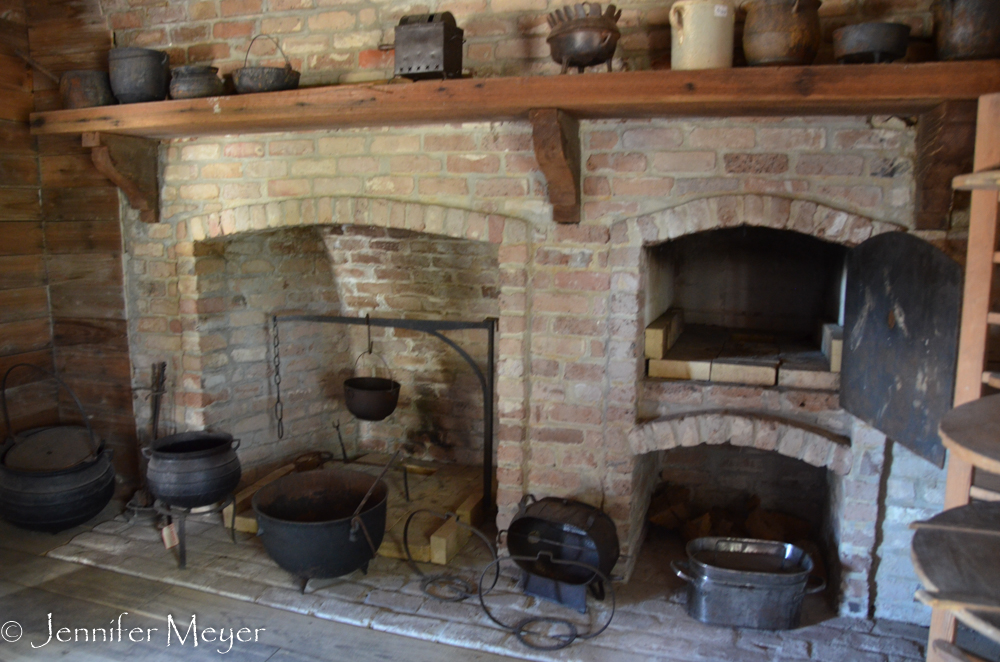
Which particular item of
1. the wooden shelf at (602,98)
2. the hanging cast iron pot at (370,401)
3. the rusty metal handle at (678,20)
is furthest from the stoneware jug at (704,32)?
the hanging cast iron pot at (370,401)

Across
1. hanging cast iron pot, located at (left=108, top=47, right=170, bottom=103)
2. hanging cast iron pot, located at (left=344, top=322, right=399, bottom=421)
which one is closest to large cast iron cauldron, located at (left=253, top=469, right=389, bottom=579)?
hanging cast iron pot, located at (left=344, top=322, right=399, bottom=421)

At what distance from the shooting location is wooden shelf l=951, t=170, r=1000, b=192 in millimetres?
1715

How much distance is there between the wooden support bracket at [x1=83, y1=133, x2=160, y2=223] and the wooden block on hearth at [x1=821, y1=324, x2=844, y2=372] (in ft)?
10.5

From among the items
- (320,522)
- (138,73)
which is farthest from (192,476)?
(138,73)

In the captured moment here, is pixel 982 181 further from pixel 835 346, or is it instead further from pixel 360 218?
pixel 360 218

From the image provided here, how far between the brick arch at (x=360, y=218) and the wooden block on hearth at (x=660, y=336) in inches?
27.1

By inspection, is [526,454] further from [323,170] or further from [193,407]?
[193,407]

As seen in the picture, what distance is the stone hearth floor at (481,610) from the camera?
2.61 meters

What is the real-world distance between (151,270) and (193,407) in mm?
738

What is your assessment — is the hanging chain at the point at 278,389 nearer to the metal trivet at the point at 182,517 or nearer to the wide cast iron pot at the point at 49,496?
the metal trivet at the point at 182,517

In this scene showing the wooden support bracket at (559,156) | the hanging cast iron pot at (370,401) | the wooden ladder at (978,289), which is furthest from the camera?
the hanging cast iron pot at (370,401)

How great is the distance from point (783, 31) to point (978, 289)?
100 centimetres

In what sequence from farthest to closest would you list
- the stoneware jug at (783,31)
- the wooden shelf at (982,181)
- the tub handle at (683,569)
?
the tub handle at (683,569)
the stoneware jug at (783,31)
the wooden shelf at (982,181)

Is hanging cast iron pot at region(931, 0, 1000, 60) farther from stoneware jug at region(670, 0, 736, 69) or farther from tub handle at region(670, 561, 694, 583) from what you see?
tub handle at region(670, 561, 694, 583)
